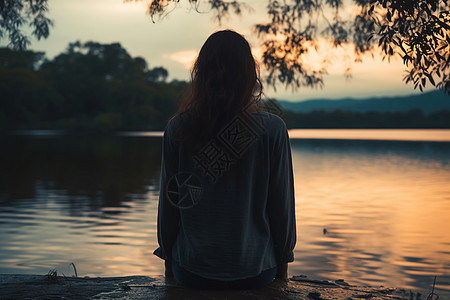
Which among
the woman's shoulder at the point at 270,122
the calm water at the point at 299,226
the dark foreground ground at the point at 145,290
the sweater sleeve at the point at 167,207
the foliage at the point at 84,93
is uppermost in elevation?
the foliage at the point at 84,93

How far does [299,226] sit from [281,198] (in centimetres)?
1129

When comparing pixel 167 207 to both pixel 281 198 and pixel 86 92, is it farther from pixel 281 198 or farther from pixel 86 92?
pixel 86 92

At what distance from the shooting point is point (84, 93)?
9462cm

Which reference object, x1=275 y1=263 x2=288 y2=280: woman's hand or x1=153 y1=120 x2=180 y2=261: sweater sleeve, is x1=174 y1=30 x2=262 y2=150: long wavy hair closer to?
x1=153 y1=120 x2=180 y2=261: sweater sleeve

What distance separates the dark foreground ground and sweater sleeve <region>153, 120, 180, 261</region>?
238mm

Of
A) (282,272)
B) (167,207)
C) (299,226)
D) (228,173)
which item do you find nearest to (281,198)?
(228,173)

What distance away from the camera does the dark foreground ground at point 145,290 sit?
267cm

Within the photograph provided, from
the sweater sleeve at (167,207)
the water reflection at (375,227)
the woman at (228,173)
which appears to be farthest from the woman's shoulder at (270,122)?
the water reflection at (375,227)

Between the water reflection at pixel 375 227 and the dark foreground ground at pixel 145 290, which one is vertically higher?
the dark foreground ground at pixel 145 290

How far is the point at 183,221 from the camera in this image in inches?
103

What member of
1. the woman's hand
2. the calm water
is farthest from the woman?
the calm water

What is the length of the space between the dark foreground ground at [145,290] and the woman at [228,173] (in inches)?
2.6

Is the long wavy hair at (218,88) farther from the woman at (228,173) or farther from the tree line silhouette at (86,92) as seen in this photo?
the tree line silhouette at (86,92)

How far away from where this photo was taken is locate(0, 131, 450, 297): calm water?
9391mm
